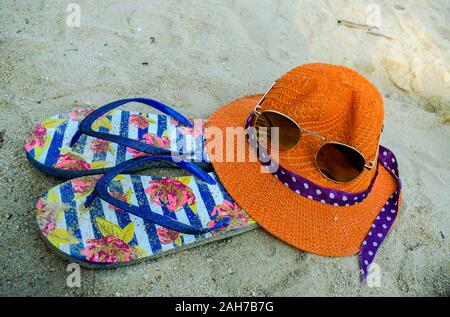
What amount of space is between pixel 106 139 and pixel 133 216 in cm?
26

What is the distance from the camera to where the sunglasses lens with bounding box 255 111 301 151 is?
47.7 inches

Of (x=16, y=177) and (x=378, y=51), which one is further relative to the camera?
(x=378, y=51)

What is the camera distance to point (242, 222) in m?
1.19

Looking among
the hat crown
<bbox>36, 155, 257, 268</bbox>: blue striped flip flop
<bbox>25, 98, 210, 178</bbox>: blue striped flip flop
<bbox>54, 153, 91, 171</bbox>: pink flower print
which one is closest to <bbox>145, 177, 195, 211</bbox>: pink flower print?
<bbox>36, 155, 257, 268</bbox>: blue striped flip flop

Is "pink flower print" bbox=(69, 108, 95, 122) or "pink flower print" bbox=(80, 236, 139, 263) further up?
"pink flower print" bbox=(69, 108, 95, 122)

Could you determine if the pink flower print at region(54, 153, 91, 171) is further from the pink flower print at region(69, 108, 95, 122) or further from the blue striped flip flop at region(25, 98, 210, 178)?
the pink flower print at region(69, 108, 95, 122)

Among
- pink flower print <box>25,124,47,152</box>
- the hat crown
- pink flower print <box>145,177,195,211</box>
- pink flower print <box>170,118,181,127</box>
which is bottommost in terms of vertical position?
pink flower print <box>145,177,195,211</box>

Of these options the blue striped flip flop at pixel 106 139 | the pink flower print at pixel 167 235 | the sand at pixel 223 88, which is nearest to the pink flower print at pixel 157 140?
the blue striped flip flop at pixel 106 139

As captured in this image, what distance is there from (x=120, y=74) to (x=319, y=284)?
1.12 metres

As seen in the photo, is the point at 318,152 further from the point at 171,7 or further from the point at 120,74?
the point at 171,7

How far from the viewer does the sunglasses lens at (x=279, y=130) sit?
121 cm

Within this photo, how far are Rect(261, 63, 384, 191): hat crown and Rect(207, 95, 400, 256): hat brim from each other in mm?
80
